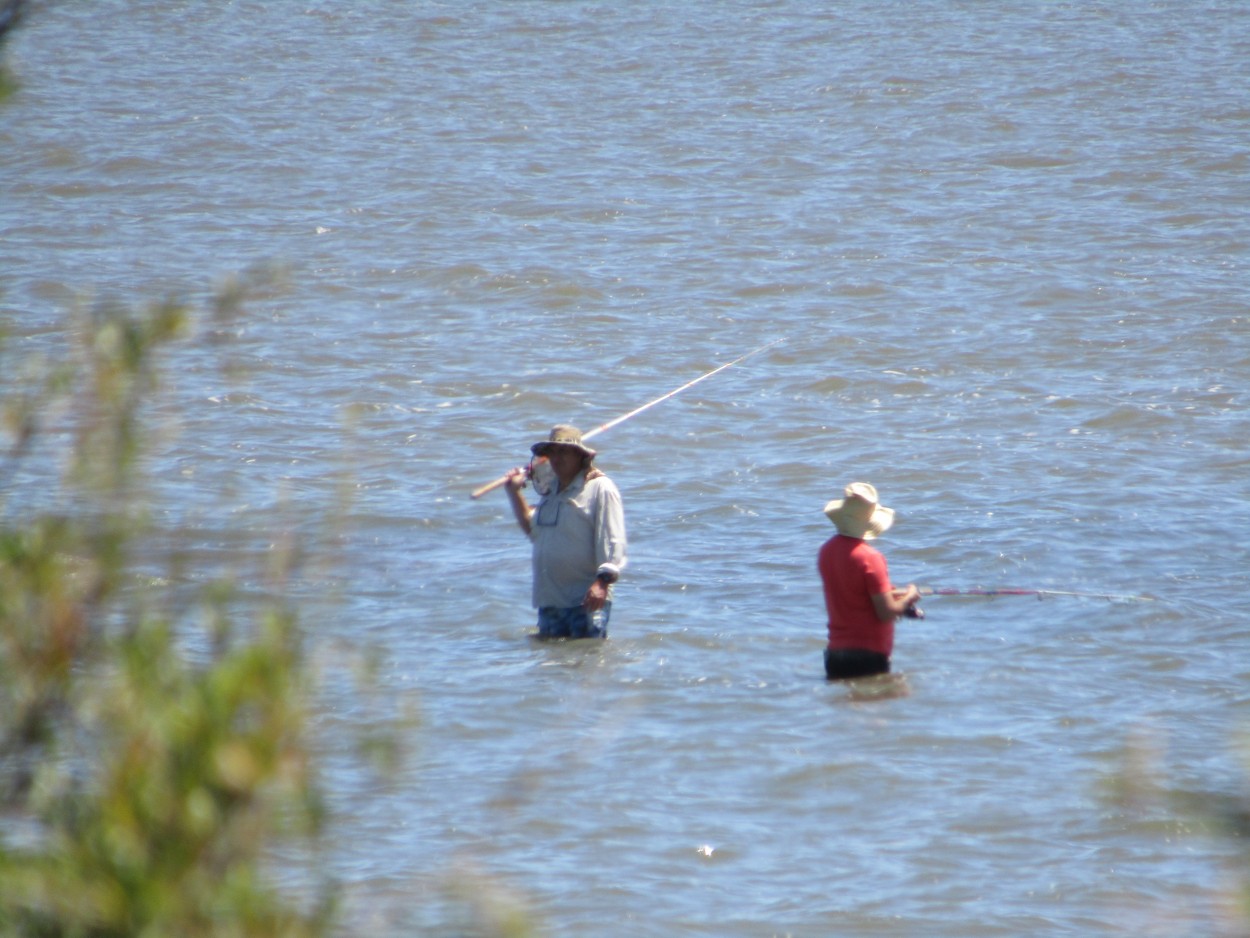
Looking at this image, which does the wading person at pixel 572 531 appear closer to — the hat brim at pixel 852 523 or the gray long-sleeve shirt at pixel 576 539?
the gray long-sleeve shirt at pixel 576 539

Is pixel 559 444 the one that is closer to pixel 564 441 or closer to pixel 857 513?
pixel 564 441

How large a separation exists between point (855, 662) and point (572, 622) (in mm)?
1568

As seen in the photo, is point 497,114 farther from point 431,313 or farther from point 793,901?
point 793,901

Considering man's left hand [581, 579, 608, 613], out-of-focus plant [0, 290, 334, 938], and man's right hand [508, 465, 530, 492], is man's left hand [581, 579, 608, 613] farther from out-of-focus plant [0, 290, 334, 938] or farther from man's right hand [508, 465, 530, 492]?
out-of-focus plant [0, 290, 334, 938]

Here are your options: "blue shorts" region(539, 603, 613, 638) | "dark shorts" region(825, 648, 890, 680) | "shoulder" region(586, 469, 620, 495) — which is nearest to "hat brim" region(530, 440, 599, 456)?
"shoulder" region(586, 469, 620, 495)

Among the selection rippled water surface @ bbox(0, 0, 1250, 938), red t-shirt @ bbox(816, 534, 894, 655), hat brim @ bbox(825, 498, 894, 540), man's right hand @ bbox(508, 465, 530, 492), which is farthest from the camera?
man's right hand @ bbox(508, 465, 530, 492)

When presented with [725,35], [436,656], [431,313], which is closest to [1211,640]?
[436,656]

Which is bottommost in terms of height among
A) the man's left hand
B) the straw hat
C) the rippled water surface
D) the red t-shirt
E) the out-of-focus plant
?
the rippled water surface

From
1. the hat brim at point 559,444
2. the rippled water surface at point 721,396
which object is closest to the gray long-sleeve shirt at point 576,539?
the hat brim at point 559,444

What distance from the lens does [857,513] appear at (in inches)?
321

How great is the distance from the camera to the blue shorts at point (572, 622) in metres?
9.10

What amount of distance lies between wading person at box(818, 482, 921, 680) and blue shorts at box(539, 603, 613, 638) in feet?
4.00

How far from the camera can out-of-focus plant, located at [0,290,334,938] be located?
1944mm

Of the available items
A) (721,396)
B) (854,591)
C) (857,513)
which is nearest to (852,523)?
(857,513)
